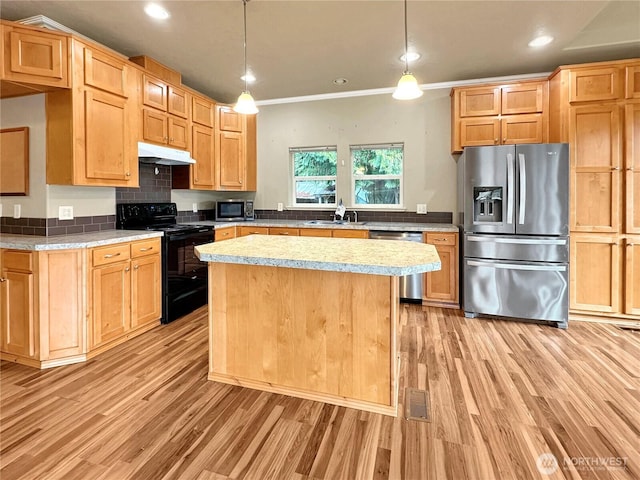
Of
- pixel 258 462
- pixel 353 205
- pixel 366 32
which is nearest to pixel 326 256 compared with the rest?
pixel 258 462

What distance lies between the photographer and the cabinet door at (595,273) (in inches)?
133

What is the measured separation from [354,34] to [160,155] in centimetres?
215

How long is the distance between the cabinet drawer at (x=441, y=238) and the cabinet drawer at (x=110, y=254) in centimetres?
307

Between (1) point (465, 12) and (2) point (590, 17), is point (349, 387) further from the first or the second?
(2) point (590, 17)

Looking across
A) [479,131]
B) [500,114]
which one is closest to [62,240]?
[479,131]

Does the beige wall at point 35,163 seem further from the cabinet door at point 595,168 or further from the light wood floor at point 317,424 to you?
the cabinet door at point 595,168

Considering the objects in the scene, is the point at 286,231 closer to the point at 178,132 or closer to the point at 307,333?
the point at 178,132

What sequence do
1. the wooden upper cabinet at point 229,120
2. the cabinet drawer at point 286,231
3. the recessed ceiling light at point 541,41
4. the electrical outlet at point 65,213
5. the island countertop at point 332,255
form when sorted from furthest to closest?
the wooden upper cabinet at point 229,120
the cabinet drawer at point 286,231
the recessed ceiling light at point 541,41
the electrical outlet at point 65,213
the island countertop at point 332,255

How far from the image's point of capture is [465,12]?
2.69m

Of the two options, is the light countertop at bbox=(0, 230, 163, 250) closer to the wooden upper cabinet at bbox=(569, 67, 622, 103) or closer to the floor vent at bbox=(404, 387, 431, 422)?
the floor vent at bbox=(404, 387, 431, 422)

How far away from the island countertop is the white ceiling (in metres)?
1.82

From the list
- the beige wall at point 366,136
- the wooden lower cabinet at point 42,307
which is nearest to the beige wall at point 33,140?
the wooden lower cabinet at point 42,307

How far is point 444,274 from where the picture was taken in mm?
3928

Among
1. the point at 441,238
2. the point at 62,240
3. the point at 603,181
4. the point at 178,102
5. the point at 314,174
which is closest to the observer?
the point at 62,240
